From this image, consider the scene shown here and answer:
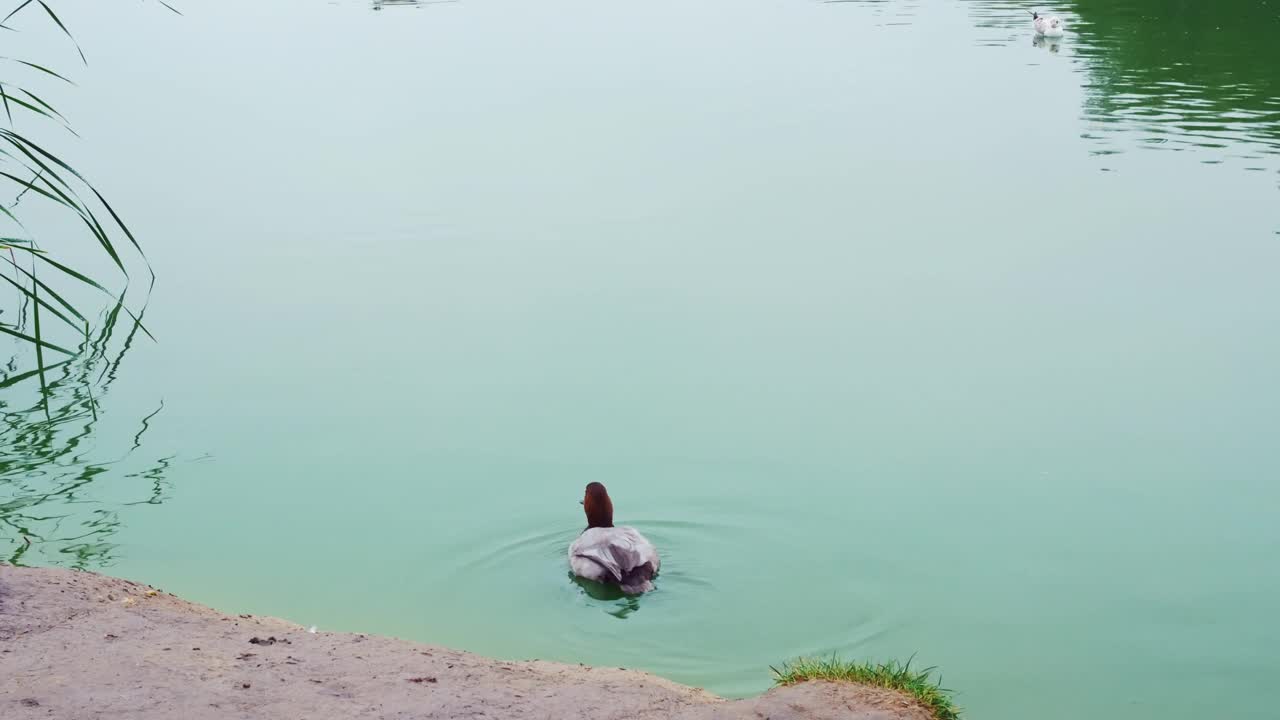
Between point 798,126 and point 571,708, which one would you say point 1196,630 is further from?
point 798,126

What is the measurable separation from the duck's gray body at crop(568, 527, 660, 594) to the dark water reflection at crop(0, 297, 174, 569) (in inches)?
113

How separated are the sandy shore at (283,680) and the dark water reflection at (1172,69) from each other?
1379 centimetres

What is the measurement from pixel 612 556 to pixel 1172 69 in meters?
19.7

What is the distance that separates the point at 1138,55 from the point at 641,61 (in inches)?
358

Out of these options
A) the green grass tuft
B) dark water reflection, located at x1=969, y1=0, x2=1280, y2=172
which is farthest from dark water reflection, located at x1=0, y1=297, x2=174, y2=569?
dark water reflection, located at x1=969, y1=0, x2=1280, y2=172

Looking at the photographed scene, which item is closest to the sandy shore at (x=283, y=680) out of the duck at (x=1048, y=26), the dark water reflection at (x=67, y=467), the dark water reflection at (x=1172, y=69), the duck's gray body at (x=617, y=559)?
the duck's gray body at (x=617, y=559)

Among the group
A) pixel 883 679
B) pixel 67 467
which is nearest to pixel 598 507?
pixel 883 679

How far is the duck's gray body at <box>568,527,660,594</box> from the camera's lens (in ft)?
23.2

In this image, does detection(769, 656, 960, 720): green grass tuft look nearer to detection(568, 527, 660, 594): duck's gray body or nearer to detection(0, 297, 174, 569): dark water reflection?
detection(568, 527, 660, 594): duck's gray body

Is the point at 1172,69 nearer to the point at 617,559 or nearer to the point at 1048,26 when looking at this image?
the point at 1048,26

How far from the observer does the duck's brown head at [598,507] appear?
748 centimetres

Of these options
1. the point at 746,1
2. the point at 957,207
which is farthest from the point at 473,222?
the point at 746,1

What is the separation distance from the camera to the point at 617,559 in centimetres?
706

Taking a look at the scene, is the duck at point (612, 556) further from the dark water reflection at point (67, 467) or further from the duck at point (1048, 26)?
the duck at point (1048, 26)
